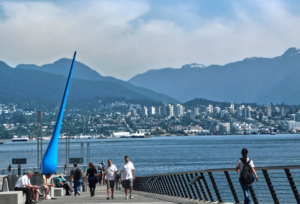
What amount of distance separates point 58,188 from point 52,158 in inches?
302

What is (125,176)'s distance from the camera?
18.8m

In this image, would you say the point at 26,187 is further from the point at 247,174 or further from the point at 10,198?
the point at 247,174

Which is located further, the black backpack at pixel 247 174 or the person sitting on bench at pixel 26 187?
the person sitting on bench at pixel 26 187

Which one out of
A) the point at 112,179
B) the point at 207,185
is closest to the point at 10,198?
the point at 112,179

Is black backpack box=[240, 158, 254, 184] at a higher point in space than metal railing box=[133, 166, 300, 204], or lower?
higher

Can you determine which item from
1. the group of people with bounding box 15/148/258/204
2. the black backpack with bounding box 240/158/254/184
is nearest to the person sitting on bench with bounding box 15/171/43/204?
the group of people with bounding box 15/148/258/204

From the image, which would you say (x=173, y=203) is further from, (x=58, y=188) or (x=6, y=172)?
(x=6, y=172)

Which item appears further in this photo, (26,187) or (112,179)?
(112,179)

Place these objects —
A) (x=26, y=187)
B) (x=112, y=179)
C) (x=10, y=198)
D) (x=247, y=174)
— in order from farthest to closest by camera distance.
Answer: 1. (x=112, y=179)
2. (x=26, y=187)
3. (x=10, y=198)
4. (x=247, y=174)

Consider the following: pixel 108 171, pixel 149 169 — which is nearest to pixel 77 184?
pixel 108 171

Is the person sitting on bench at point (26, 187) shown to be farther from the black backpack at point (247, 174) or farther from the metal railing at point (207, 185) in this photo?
the black backpack at point (247, 174)

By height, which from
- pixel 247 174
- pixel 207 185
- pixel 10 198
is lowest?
pixel 10 198

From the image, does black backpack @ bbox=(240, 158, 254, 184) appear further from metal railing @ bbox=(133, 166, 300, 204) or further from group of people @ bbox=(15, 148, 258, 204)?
metal railing @ bbox=(133, 166, 300, 204)

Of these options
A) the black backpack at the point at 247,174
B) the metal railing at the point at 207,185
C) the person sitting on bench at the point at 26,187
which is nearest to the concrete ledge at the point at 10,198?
the person sitting on bench at the point at 26,187
